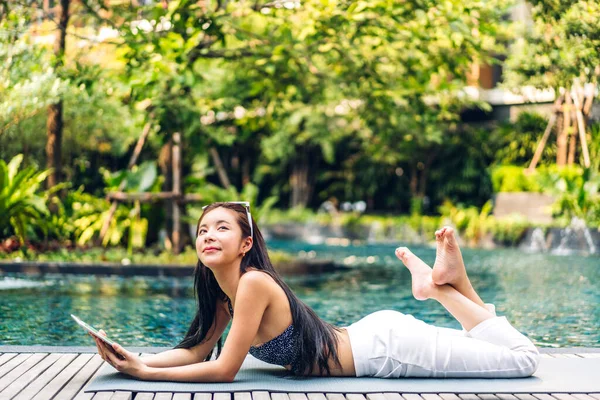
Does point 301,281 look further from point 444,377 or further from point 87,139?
point 87,139

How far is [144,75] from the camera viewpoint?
9781 mm

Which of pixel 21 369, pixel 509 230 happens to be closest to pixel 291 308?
pixel 21 369

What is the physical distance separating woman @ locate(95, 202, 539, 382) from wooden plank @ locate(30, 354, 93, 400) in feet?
0.98

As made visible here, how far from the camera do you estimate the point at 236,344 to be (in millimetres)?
4094

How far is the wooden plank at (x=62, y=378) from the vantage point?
157 inches

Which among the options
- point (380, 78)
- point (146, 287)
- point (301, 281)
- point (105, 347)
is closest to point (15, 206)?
point (146, 287)

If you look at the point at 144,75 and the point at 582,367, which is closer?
the point at 582,367

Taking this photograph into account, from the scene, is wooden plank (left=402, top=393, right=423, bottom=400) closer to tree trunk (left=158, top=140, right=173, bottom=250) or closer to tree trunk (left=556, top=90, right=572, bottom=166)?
tree trunk (left=158, top=140, right=173, bottom=250)

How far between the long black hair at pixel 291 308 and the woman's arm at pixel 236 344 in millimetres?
119

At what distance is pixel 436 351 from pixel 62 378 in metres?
1.83

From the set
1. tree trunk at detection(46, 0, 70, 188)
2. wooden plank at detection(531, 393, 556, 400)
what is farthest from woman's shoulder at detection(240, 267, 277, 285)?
tree trunk at detection(46, 0, 70, 188)

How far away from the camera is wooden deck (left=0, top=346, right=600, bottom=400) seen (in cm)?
394

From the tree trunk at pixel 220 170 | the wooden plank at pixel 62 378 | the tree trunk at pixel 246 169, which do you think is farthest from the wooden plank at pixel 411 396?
the tree trunk at pixel 246 169

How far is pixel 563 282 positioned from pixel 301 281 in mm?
3348
